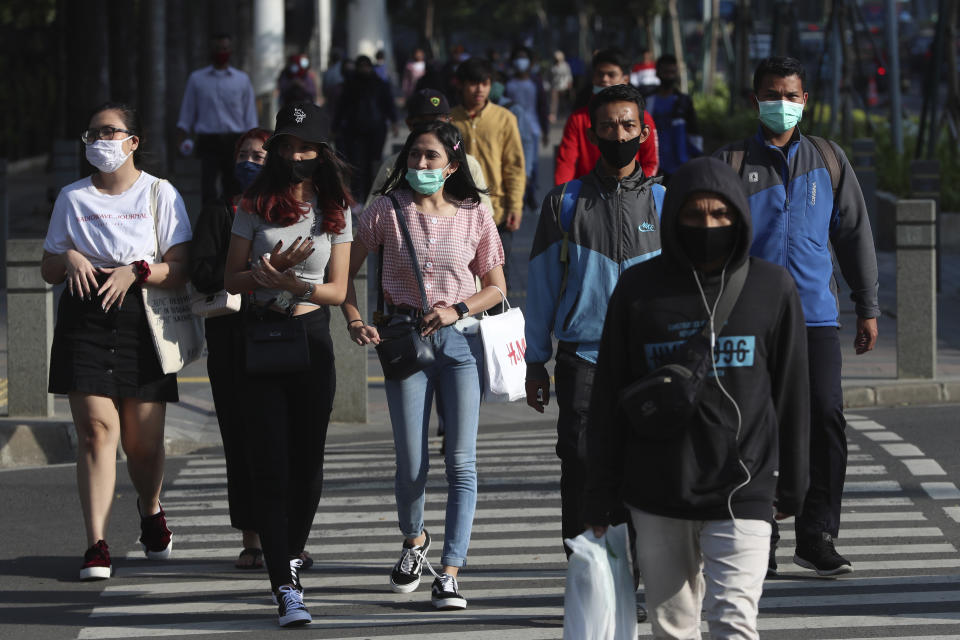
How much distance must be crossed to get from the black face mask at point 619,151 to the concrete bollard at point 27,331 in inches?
198

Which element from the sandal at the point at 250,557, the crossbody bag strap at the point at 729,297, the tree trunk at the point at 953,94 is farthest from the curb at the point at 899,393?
the tree trunk at the point at 953,94

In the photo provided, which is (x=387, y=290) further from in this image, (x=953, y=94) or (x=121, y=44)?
(x=121, y=44)

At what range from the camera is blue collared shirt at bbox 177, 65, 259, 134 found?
60.3 feet

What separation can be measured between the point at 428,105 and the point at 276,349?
2.59 m

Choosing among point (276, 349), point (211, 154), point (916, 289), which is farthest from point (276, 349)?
point (211, 154)

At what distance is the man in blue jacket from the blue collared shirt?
39.9 ft

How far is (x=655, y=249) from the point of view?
6.12 m

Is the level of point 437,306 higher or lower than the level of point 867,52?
lower

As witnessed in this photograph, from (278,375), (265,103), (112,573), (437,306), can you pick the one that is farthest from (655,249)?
(265,103)

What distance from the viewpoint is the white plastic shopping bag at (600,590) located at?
15.0 ft

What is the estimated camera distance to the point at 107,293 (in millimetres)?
6836

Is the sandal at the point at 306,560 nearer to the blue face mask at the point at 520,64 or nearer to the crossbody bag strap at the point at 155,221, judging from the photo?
the crossbody bag strap at the point at 155,221

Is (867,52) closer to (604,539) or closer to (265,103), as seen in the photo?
(265,103)

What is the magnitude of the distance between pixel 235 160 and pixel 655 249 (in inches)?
78.7
